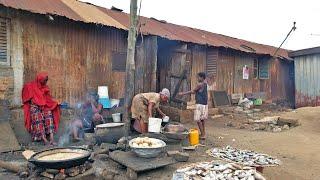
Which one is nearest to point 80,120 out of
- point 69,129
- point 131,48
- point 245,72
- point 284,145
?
point 69,129

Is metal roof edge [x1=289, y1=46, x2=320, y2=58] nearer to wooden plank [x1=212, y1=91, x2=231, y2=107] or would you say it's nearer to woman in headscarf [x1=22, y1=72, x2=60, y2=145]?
wooden plank [x1=212, y1=91, x2=231, y2=107]

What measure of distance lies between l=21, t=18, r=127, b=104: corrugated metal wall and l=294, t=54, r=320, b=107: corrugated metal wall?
37.5 ft

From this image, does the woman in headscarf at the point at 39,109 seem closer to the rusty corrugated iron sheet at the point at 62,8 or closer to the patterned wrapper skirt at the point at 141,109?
the rusty corrugated iron sheet at the point at 62,8

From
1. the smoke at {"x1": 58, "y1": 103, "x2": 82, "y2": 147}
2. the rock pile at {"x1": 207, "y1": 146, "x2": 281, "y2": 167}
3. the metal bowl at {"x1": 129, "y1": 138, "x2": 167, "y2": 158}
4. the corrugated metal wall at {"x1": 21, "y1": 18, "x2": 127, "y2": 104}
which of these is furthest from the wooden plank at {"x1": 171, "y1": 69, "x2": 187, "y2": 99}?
the metal bowl at {"x1": 129, "y1": 138, "x2": 167, "y2": 158}

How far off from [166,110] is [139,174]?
6.27m

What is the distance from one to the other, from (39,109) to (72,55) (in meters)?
2.08

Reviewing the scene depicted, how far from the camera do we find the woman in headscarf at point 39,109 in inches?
290

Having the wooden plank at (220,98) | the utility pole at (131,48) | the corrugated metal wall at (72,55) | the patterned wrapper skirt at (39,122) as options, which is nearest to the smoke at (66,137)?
the patterned wrapper skirt at (39,122)

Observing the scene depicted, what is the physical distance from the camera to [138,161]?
5.88 m

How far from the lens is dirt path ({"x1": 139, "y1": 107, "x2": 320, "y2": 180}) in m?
6.16

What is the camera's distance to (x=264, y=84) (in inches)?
725

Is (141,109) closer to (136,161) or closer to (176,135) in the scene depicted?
(176,135)

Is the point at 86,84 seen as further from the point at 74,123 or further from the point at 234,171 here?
the point at 234,171

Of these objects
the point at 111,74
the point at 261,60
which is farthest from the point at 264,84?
the point at 111,74
